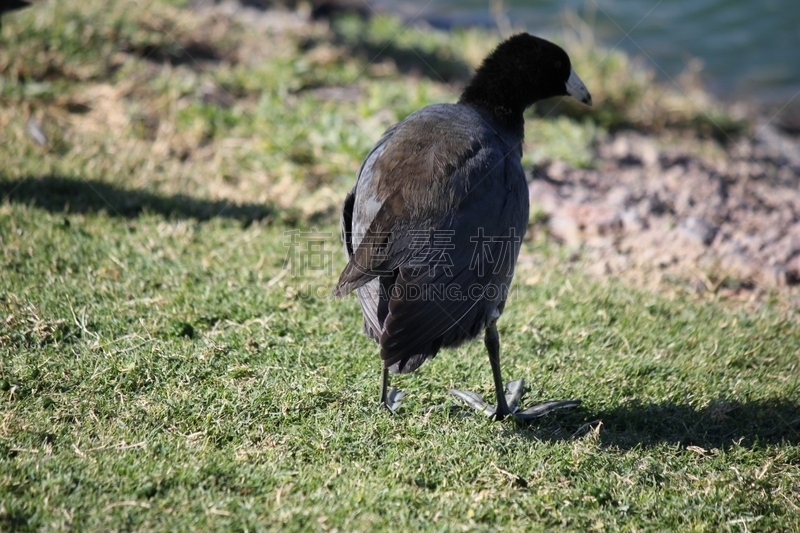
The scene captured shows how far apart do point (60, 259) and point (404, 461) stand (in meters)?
2.48

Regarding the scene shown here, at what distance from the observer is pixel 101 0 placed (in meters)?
7.90

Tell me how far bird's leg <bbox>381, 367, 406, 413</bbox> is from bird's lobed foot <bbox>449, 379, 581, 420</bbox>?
281mm

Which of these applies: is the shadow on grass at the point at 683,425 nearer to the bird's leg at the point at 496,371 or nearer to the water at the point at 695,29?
the bird's leg at the point at 496,371

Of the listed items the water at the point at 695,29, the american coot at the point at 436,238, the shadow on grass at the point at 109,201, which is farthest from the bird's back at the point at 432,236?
the water at the point at 695,29

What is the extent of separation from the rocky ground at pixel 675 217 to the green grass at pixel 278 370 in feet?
0.92

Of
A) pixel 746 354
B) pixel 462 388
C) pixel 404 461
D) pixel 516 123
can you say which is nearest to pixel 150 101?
pixel 516 123

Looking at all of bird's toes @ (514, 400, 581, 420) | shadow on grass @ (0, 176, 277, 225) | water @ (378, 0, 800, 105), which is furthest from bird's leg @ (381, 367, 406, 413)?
water @ (378, 0, 800, 105)

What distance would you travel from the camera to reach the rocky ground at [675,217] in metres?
5.15

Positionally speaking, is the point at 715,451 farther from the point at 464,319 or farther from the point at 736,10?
the point at 736,10

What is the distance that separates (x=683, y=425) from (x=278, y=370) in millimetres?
1956

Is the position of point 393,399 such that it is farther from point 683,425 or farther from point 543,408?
point 683,425

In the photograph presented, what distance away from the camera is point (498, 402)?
3.53 m

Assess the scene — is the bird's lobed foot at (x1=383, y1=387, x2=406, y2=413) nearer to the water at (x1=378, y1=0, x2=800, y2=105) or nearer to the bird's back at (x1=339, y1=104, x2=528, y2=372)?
the bird's back at (x1=339, y1=104, x2=528, y2=372)

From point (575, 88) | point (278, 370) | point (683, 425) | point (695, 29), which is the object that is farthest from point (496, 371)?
point (695, 29)
